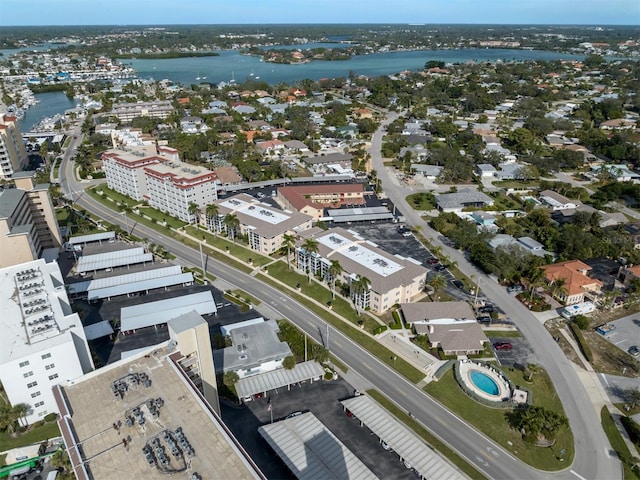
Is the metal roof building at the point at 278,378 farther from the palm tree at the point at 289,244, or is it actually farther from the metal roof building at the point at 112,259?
the metal roof building at the point at 112,259

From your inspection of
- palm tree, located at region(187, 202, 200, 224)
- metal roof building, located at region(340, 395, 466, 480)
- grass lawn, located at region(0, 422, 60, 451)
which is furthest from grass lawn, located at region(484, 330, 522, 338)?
palm tree, located at region(187, 202, 200, 224)

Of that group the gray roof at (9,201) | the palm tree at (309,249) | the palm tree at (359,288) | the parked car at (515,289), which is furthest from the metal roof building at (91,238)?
the parked car at (515,289)

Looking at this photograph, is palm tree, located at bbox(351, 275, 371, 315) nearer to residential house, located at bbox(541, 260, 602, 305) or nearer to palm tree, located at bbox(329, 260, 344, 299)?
palm tree, located at bbox(329, 260, 344, 299)

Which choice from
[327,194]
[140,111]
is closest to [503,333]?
[327,194]

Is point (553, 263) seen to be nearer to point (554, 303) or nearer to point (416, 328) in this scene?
point (554, 303)

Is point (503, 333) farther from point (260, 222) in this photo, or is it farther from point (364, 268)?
point (260, 222)

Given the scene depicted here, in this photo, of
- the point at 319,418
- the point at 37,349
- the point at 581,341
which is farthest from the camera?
the point at 581,341
